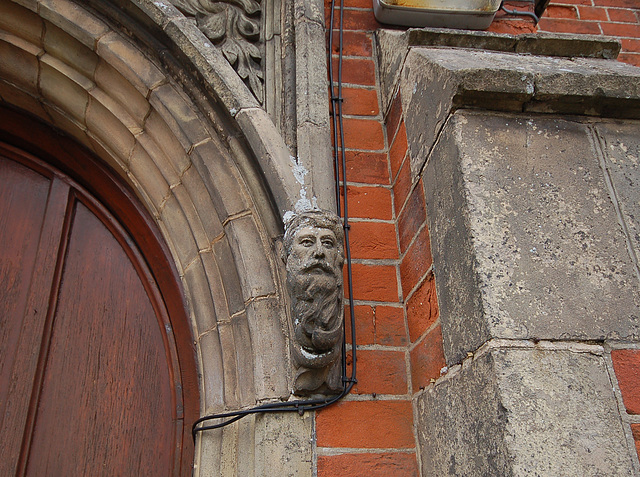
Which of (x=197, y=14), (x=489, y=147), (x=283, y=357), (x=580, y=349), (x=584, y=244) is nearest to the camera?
(x=580, y=349)

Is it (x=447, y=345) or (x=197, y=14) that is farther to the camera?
(x=197, y=14)

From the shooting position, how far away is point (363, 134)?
6.26 ft

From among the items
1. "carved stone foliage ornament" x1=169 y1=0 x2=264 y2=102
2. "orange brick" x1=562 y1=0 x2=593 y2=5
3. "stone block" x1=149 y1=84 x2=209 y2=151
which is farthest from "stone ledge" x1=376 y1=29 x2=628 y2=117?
"orange brick" x1=562 y1=0 x2=593 y2=5

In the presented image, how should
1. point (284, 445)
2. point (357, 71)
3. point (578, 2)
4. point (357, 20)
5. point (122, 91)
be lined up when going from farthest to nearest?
point (578, 2), point (357, 20), point (357, 71), point (122, 91), point (284, 445)

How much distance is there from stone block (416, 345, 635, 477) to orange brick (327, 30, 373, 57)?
139cm

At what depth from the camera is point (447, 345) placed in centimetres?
131

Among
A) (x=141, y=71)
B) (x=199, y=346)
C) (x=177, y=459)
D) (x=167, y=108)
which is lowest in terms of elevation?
(x=177, y=459)

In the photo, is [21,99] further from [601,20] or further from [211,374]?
[601,20]

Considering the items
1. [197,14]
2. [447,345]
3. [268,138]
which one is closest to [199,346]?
[268,138]

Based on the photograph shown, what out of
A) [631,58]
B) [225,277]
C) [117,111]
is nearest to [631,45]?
[631,58]

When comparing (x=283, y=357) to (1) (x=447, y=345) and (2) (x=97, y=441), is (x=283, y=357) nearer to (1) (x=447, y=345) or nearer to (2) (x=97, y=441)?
(1) (x=447, y=345)

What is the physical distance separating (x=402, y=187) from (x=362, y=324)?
487 millimetres

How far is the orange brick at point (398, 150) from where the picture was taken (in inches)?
68.9

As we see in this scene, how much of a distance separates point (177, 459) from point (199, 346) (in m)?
0.40
